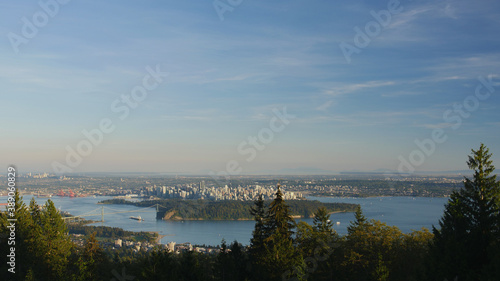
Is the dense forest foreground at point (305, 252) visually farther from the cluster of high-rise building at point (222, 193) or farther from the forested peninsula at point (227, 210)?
the cluster of high-rise building at point (222, 193)

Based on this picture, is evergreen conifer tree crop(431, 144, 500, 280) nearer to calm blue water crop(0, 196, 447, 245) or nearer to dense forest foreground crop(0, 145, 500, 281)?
dense forest foreground crop(0, 145, 500, 281)

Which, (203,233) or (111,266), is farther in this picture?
(203,233)

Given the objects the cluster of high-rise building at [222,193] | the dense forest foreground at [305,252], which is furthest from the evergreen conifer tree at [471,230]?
the cluster of high-rise building at [222,193]

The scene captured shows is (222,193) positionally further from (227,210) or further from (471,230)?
(471,230)

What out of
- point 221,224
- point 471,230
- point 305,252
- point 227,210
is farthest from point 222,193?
point 471,230

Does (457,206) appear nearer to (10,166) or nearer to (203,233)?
(10,166)

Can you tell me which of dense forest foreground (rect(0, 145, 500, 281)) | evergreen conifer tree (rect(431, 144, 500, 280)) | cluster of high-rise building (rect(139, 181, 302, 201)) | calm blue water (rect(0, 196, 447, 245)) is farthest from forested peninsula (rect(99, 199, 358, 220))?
evergreen conifer tree (rect(431, 144, 500, 280))

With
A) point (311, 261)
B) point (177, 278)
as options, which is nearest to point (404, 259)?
point (311, 261)

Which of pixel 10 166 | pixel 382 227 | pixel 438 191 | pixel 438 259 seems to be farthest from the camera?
pixel 438 191
